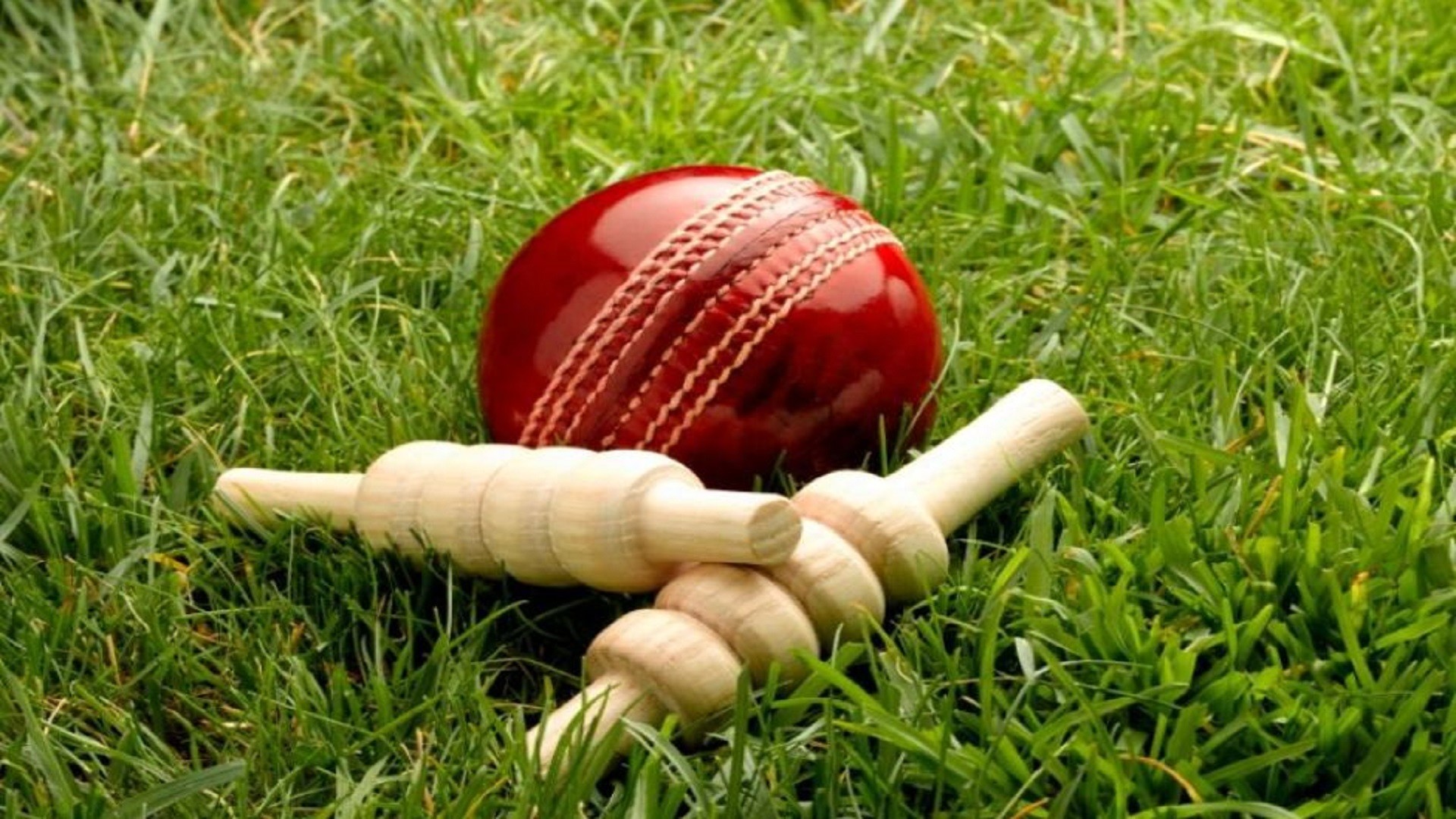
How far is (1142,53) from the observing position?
10.4 ft

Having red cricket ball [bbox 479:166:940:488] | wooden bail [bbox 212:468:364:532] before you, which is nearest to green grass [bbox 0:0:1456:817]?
wooden bail [bbox 212:468:364:532]

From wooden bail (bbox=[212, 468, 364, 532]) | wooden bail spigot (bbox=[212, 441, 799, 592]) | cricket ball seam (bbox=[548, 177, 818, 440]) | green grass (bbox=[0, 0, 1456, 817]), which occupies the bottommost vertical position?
green grass (bbox=[0, 0, 1456, 817])

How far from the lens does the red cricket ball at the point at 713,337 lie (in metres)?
2.04

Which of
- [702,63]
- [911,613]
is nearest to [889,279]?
[911,613]

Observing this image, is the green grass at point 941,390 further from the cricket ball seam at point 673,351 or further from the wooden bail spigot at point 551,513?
the cricket ball seam at point 673,351

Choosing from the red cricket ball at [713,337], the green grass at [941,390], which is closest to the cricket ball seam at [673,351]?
the red cricket ball at [713,337]

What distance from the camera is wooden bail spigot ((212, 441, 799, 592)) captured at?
70.9 inches

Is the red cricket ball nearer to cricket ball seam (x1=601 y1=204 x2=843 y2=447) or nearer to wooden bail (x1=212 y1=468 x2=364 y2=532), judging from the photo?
cricket ball seam (x1=601 y1=204 x2=843 y2=447)

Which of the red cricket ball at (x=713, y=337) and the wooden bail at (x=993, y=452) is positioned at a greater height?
the red cricket ball at (x=713, y=337)

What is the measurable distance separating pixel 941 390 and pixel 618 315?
421mm

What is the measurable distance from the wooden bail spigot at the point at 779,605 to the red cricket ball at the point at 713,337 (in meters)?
0.13

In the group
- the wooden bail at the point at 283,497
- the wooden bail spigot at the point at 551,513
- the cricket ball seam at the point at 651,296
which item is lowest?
the wooden bail at the point at 283,497

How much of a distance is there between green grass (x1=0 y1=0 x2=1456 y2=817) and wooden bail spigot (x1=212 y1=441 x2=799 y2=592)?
5 cm

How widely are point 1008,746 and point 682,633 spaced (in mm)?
281
